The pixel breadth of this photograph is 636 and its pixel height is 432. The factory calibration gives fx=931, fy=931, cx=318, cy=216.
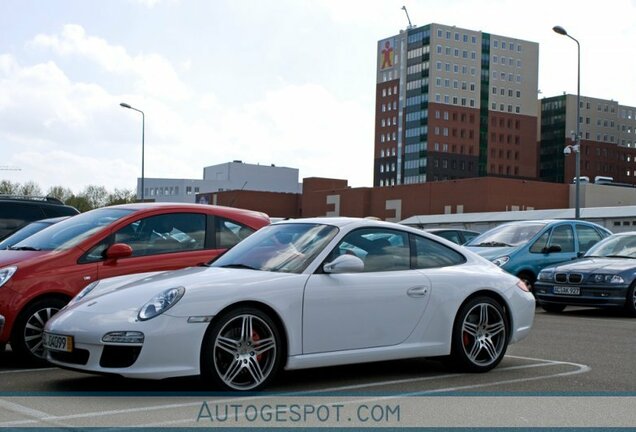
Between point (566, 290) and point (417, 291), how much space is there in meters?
8.12

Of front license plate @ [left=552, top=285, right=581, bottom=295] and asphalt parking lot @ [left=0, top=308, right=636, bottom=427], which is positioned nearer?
asphalt parking lot @ [left=0, top=308, right=636, bottom=427]

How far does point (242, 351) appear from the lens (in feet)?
22.0

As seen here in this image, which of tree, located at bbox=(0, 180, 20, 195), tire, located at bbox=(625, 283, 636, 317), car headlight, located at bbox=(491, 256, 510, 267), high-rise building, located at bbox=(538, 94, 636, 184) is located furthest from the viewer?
high-rise building, located at bbox=(538, 94, 636, 184)

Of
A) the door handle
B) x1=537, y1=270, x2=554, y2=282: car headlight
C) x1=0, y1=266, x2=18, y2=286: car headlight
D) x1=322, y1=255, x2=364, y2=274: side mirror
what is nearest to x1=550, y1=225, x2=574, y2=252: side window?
x1=537, y1=270, x2=554, y2=282: car headlight

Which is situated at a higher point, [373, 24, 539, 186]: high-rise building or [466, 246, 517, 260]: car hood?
[373, 24, 539, 186]: high-rise building

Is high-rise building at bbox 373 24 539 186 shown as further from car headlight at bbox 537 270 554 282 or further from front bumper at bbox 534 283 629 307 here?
front bumper at bbox 534 283 629 307

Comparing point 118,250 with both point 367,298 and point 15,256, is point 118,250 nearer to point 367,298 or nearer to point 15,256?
point 15,256

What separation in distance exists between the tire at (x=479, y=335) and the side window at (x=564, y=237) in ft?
32.8

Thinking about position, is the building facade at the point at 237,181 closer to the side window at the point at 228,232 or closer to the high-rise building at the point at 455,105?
the high-rise building at the point at 455,105

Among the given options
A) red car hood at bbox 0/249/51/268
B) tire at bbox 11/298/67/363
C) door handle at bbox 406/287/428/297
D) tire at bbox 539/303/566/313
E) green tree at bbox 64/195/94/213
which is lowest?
tire at bbox 539/303/566/313

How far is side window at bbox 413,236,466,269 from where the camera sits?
7.96 metres

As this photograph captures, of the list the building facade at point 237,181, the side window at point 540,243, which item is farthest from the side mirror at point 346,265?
the building facade at point 237,181

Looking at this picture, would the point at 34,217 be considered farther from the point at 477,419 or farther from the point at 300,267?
the point at 477,419

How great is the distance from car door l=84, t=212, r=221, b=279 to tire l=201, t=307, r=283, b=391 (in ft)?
8.59
